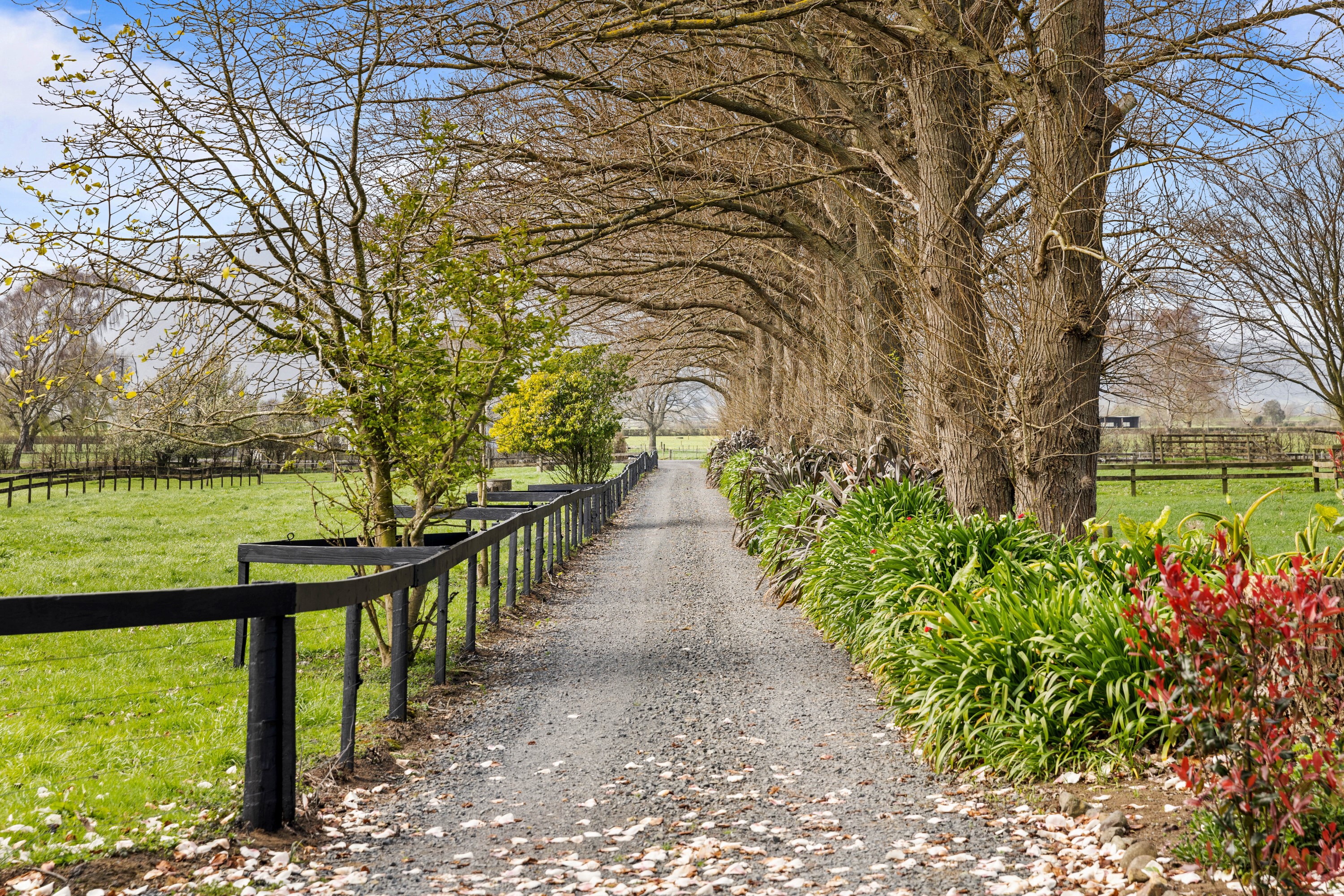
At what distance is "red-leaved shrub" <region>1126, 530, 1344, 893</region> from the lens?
272 cm

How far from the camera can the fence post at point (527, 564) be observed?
10641 mm

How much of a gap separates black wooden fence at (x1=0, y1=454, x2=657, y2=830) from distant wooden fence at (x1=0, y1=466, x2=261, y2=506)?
Answer: 74.5 ft

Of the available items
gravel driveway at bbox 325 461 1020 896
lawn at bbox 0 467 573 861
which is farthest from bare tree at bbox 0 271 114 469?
gravel driveway at bbox 325 461 1020 896

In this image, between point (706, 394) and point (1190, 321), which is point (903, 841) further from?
point (706, 394)

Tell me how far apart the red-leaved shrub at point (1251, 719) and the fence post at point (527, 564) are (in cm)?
816

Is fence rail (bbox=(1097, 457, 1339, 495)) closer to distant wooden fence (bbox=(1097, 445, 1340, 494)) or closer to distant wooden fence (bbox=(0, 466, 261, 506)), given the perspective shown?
distant wooden fence (bbox=(1097, 445, 1340, 494))

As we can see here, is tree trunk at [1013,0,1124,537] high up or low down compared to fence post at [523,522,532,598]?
up

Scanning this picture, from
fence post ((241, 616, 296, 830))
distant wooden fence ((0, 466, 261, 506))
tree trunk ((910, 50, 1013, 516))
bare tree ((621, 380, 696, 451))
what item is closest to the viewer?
fence post ((241, 616, 296, 830))

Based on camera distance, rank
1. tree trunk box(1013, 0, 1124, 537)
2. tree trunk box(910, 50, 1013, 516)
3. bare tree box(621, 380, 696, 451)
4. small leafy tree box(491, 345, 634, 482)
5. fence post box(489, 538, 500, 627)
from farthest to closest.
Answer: bare tree box(621, 380, 696, 451) < small leafy tree box(491, 345, 634, 482) < fence post box(489, 538, 500, 627) < tree trunk box(910, 50, 1013, 516) < tree trunk box(1013, 0, 1124, 537)

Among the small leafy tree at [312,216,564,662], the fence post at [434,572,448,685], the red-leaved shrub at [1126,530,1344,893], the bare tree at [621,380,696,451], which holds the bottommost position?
the fence post at [434,572,448,685]

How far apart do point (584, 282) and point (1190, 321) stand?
9843 millimetres

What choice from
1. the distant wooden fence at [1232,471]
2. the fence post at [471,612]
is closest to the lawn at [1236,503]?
the distant wooden fence at [1232,471]

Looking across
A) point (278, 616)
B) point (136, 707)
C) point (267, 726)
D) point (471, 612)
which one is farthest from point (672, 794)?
point (136, 707)

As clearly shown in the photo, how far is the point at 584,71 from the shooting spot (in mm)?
9953
